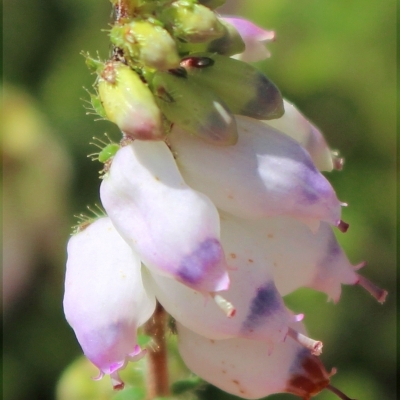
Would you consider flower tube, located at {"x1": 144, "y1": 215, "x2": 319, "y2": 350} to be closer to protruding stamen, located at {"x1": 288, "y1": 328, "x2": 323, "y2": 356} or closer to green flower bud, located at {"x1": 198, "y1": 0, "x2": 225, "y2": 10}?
protruding stamen, located at {"x1": 288, "y1": 328, "x2": 323, "y2": 356}

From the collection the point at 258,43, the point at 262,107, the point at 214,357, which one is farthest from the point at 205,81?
the point at 214,357

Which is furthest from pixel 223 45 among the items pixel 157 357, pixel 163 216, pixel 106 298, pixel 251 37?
pixel 157 357

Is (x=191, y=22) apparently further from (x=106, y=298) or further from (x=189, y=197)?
(x=106, y=298)

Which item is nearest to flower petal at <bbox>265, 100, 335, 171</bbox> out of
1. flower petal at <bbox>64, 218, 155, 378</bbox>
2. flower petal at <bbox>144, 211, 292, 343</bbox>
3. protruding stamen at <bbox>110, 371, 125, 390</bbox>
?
flower petal at <bbox>144, 211, 292, 343</bbox>

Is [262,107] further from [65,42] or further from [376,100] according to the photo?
[65,42]

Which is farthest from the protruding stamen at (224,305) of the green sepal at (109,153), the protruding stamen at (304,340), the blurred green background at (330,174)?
the blurred green background at (330,174)

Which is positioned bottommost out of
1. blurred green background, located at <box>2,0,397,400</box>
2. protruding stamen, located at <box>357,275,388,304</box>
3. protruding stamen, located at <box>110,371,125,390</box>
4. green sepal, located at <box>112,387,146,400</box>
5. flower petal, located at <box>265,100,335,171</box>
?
blurred green background, located at <box>2,0,397,400</box>
